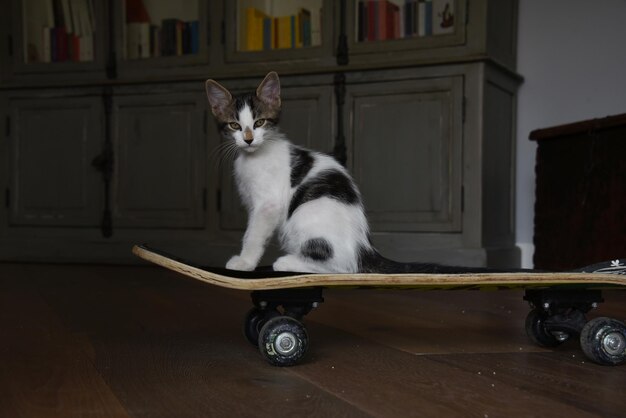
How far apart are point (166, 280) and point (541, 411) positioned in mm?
1991

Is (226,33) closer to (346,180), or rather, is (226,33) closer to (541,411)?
(346,180)

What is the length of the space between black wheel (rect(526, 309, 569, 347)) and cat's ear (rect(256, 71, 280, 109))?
2.43 ft

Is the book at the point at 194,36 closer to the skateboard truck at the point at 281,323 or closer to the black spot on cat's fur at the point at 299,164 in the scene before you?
the black spot on cat's fur at the point at 299,164

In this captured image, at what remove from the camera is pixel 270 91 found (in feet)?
5.24

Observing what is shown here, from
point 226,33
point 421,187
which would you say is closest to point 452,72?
point 421,187

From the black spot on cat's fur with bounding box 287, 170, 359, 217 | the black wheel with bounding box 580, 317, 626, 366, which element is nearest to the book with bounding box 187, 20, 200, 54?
the black spot on cat's fur with bounding box 287, 170, 359, 217

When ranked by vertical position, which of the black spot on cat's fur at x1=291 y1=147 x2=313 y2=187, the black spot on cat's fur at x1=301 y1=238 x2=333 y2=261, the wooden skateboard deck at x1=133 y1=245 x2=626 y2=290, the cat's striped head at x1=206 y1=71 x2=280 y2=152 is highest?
the cat's striped head at x1=206 y1=71 x2=280 y2=152

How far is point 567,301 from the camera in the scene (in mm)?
1365

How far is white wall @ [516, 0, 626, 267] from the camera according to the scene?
3045 millimetres

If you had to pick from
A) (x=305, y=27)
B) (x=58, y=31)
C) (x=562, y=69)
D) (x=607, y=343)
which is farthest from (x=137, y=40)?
(x=607, y=343)

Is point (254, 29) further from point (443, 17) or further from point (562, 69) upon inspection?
point (562, 69)

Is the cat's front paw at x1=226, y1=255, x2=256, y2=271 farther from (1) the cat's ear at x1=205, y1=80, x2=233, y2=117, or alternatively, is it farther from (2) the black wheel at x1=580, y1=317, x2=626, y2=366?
(2) the black wheel at x1=580, y1=317, x2=626, y2=366

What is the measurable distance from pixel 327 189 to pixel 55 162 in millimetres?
2443

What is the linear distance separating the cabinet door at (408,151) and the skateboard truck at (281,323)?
1.65 m
